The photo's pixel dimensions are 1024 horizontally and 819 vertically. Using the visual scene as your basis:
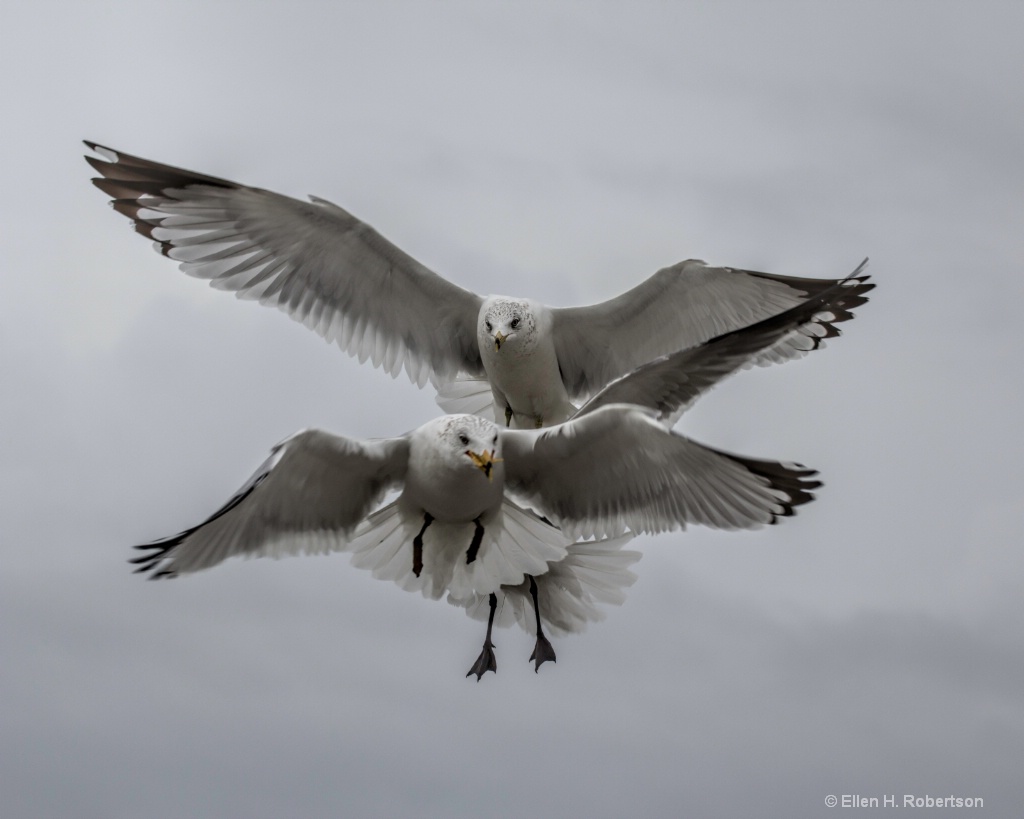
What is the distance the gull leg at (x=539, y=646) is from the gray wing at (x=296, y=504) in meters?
1.37

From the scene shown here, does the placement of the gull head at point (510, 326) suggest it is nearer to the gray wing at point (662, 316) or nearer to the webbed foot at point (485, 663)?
the gray wing at point (662, 316)

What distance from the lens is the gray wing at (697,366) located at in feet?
18.9

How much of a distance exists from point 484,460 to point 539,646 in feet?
6.32

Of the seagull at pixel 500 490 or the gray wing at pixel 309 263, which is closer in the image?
the seagull at pixel 500 490

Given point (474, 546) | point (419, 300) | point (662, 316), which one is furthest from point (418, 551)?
point (662, 316)

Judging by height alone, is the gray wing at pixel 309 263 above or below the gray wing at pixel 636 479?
above

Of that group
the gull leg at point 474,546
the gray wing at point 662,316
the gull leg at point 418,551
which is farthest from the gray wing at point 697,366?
the gray wing at point 662,316

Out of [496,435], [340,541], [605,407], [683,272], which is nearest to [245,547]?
[340,541]

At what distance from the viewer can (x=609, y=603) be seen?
7.41 meters

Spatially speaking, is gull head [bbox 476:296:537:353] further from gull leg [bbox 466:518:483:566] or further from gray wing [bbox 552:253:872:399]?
gull leg [bbox 466:518:483:566]

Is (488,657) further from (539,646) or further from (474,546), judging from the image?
(474,546)

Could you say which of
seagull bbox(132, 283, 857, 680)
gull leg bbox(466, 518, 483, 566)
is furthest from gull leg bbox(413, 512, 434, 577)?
gull leg bbox(466, 518, 483, 566)

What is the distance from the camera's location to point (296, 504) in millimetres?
6117

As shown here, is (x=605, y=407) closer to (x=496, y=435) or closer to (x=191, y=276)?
(x=496, y=435)
